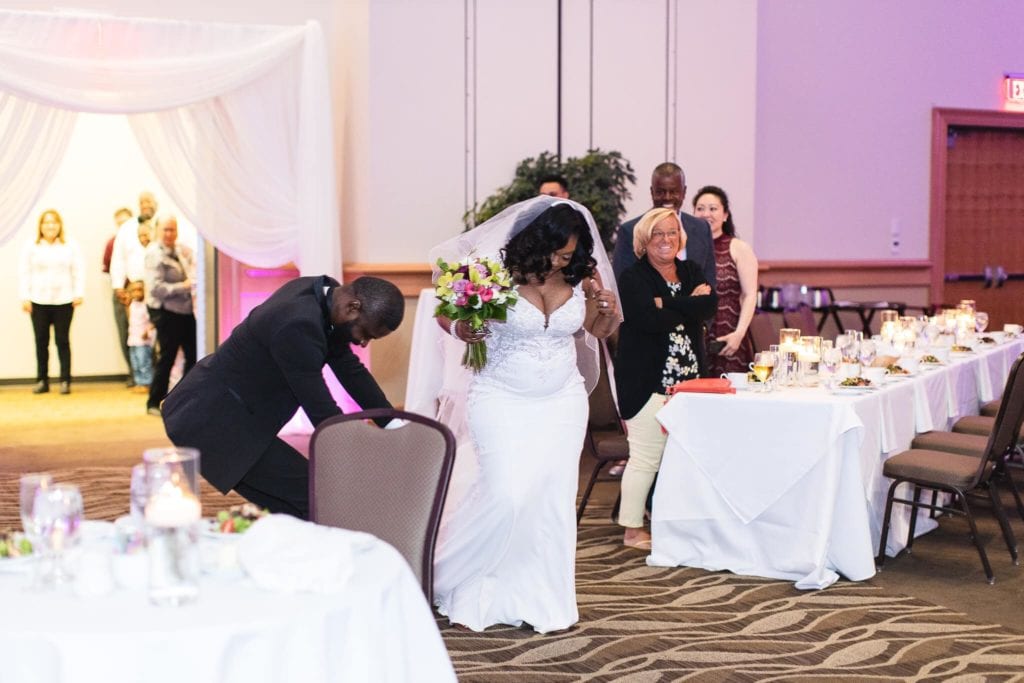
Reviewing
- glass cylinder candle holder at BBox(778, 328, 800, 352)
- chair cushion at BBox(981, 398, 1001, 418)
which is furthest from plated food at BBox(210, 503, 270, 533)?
chair cushion at BBox(981, 398, 1001, 418)

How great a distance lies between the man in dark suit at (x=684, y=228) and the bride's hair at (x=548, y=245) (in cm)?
169

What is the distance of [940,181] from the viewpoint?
12.5 m

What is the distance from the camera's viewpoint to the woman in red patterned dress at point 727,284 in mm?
7555

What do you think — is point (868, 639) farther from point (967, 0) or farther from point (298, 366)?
point (967, 0)

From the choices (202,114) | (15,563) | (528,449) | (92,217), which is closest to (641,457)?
(528,449)

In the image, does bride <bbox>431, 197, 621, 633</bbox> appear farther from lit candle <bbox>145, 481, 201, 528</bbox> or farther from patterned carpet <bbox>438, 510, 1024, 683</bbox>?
lit candle <bbox>145, 481, 201, 528</bbox>

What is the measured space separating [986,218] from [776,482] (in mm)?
8727

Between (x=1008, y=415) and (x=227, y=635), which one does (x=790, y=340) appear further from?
(x=227, y=635)

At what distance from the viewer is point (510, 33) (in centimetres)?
987

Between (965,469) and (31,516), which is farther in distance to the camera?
(965,469)

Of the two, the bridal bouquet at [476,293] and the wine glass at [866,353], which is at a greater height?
the bridal bouquet at [476,293]

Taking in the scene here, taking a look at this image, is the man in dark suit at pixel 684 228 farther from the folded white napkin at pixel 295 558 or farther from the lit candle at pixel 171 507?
the lit candle at pixel 171 507

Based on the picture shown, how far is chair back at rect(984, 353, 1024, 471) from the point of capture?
18.7 ft

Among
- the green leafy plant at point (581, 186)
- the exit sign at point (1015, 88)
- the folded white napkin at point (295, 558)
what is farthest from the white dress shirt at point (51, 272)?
the folded white napkin at point (295, 558)
